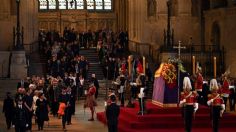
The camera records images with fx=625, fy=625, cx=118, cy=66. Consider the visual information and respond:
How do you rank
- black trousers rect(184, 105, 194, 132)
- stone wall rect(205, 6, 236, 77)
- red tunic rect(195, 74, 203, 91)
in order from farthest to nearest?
stone wall rect(205, 6, 236, 77)
red tunic rect(195, 74, 203, 91)
black trousers rect(184, 105, 194, 132)

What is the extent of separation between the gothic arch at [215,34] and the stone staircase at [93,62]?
8.57m

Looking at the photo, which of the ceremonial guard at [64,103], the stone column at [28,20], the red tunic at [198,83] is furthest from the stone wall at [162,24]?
the ceremonial guard at [64,103]

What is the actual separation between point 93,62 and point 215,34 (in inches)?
362

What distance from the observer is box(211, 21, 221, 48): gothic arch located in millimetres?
44838

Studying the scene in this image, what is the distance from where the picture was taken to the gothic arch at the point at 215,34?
4484 centimetres

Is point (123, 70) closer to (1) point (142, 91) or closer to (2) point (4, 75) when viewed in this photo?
(1) point (142, 91)

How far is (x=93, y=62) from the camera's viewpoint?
44188mm

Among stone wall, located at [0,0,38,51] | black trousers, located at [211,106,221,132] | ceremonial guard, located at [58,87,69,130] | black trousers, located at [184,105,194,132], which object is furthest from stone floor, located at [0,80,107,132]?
stone wall, located at [0,0,38,51]

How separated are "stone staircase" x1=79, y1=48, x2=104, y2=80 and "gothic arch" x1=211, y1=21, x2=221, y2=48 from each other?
8574 mm

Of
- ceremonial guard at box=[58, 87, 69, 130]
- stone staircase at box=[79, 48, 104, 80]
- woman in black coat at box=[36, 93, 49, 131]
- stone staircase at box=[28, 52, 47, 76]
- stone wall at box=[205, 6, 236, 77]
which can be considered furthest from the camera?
stone staircase at box=[79, 48, 104, 80]

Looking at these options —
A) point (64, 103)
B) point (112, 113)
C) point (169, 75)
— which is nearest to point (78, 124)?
point (64, 103)

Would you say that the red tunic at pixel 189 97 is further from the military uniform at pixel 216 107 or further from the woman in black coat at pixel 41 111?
the woman in black coat at pixel 41 111

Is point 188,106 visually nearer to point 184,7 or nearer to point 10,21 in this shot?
point 184,7

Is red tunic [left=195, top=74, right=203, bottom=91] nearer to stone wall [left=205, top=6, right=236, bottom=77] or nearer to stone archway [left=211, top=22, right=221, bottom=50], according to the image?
stone wall [left=205, top=6, right=236, bottom=77]
